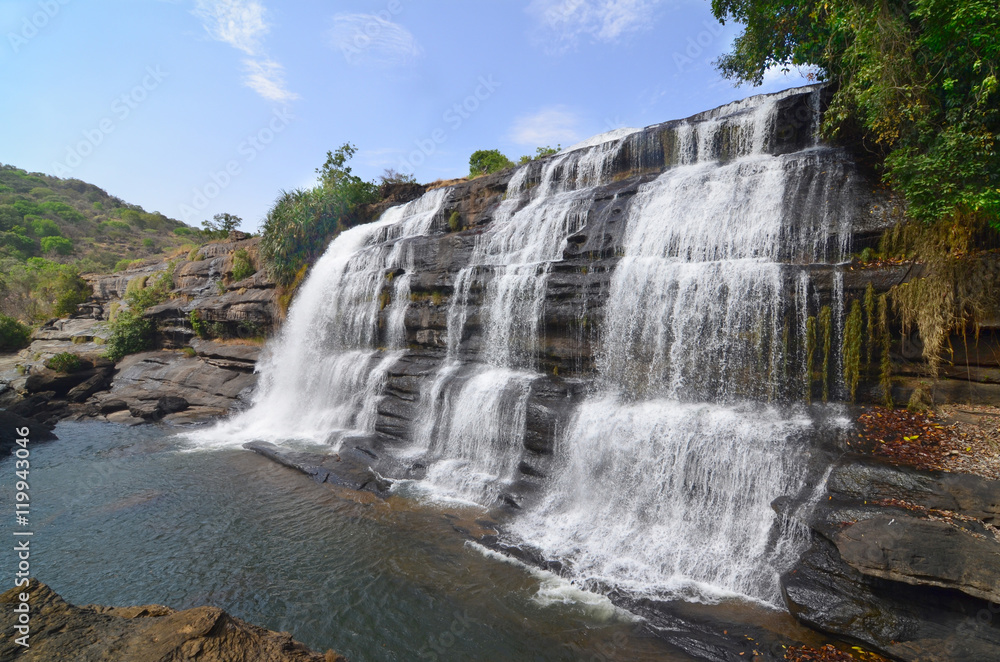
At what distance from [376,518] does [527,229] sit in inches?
380

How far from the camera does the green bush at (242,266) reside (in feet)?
83.3

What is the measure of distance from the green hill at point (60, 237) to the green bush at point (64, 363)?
14818 millimetres

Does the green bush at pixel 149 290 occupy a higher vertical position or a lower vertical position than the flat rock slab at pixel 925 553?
higher

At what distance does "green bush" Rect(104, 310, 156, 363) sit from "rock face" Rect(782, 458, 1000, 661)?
99.3ft

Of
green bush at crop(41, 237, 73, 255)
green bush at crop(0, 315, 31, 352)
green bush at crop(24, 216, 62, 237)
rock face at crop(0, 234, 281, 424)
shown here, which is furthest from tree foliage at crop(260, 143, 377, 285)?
green bush at crop(24, 216, 62, 237)

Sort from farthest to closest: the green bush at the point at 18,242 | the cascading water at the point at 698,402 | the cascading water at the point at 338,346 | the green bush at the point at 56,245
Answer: the green bush at the point at 56,245, the green bush at the point at 18,242, the cascading water at the point at 338,346, the cascading water at the point at 698,402

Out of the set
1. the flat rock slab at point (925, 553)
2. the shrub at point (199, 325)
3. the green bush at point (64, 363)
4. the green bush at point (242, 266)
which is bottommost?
the flat rock slab at point (925, 553)

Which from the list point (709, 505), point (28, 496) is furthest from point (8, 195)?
point (709, 505)

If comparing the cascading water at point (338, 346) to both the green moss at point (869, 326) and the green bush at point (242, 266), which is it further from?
the green moss at point (869, 326)

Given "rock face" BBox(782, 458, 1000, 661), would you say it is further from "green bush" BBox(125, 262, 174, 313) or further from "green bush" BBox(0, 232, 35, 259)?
"green bush" BBox(0, 232, 35, 259)

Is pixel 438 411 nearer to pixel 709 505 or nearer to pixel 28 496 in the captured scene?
pixel 709 505

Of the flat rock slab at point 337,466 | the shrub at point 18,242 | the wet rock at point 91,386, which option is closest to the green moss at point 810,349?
the flat rock slab at point 337,466

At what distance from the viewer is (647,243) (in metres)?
11.2

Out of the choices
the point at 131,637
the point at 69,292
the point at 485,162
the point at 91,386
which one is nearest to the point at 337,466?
the point at 131,637
